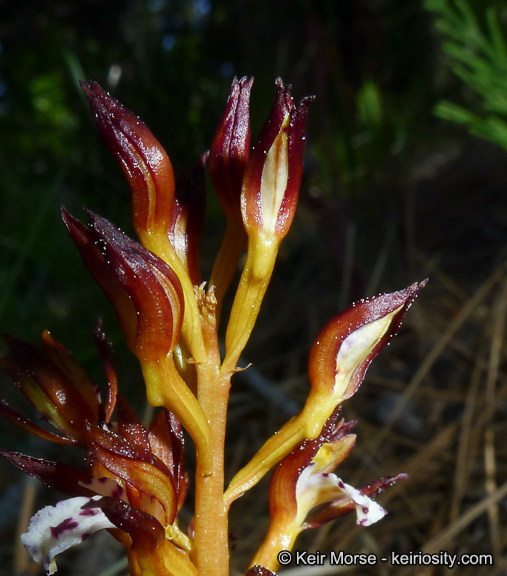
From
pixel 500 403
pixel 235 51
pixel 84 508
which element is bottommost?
pixel 84 508

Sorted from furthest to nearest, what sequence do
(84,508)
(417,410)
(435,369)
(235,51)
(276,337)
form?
1. (235,51)
2. (276,337)
3. (435,369)
4. (417,410)
5. (84,508)

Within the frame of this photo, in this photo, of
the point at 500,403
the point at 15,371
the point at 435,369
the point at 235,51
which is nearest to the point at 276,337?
the point at 435,369

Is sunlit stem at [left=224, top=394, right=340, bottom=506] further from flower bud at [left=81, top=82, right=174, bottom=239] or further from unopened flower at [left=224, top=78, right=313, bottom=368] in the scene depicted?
flower bud at [left=81, top=82, right=174, bottom=239]

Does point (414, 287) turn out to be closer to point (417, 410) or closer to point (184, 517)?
point (184, 517)

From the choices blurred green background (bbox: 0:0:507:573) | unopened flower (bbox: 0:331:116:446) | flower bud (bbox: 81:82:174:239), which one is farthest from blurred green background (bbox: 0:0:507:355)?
flower bud (bbox: 81:82:174:239)

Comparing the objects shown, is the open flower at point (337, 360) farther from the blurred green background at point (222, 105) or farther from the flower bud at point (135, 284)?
the blurred green background at point (222, 105)
